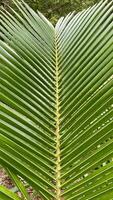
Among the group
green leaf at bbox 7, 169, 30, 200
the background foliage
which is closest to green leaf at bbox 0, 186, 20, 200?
green leaf at bbox 7, 169, 30, 200

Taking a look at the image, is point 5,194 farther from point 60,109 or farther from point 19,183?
point 60,109

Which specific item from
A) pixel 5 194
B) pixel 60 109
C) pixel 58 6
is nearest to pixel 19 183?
pixel 5 194

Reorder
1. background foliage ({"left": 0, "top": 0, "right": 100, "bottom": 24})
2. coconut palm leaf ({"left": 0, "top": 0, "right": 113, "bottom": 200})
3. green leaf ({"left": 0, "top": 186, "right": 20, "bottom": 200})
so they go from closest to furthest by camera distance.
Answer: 1. green leaf ({"left": 0, "top": 186, "right": 20, "bottom": 200})
2. coconut palm leaf ({"left": 0, "top": 0, "right": 113, "bottom": 200})
3. background foliage ({"left": 0, "top": 0, "right": 100, "bottom": 24})

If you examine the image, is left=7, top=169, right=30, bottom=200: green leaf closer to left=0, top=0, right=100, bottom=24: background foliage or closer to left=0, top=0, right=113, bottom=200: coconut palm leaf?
left=0, top=0, right=113, bottom=200: coconut palm leaf

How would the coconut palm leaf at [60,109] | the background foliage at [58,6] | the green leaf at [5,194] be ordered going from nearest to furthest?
the green leaf at [5,194], the coconut palm leaf at [60,109], the background foliage at [58,6]

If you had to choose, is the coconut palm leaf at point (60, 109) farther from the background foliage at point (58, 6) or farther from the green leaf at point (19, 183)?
the background foliage at point (58, 6)

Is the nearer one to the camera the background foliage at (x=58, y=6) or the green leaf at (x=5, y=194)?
the green leaf at (x=5, y=194)

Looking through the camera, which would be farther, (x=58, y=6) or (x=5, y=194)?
(x=58, y=6)

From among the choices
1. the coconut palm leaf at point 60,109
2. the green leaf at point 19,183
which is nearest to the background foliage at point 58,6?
the coconut palm leaf at point 60,109

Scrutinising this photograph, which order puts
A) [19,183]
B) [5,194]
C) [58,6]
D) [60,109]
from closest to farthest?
[5,194], [19,183], [60,109], [58,6]
